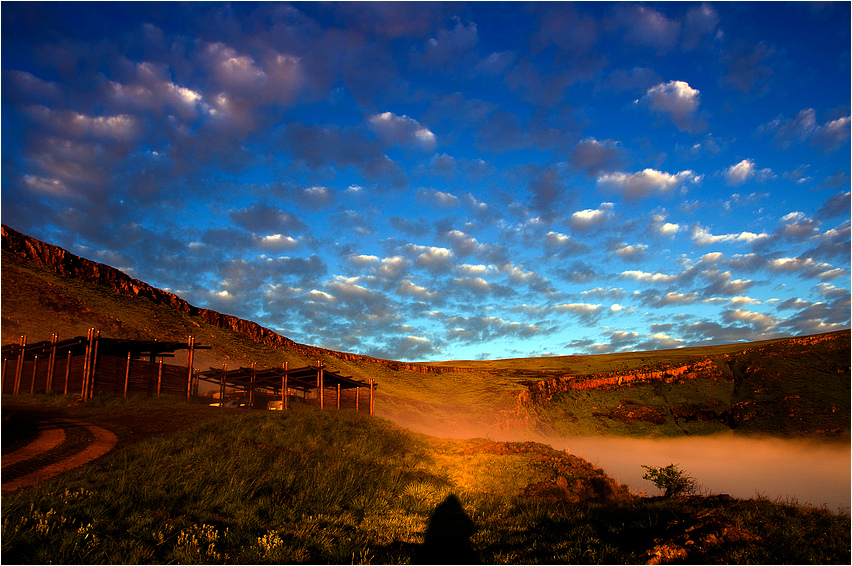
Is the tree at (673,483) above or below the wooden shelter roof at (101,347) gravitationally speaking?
below

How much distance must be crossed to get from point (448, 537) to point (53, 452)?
1075cm

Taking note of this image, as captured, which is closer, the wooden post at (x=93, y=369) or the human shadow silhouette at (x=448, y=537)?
the human shadow silhouette at (x=448, y=537)

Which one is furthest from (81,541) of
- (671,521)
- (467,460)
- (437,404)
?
(437,404)

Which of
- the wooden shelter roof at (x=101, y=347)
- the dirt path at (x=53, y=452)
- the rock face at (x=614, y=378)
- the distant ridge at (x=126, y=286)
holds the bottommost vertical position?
the rock face at (x=614, y=378)

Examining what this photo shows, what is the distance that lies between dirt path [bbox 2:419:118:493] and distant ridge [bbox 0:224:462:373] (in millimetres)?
51387

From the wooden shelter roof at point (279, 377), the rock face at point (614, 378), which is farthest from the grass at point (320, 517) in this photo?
the rock face at point (614, 378)

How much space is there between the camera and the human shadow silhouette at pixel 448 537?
8.11 m

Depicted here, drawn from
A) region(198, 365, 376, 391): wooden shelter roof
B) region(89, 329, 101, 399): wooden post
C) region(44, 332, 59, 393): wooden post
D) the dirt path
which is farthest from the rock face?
the dirt path

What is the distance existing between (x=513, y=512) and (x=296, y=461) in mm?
6713

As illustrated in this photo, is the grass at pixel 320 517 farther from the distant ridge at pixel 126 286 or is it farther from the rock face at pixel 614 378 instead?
the distant ridge at pixel 126 286

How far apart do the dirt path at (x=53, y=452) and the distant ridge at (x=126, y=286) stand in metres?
51.4

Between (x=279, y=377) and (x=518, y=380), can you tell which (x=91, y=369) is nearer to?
(x=279, y=377)

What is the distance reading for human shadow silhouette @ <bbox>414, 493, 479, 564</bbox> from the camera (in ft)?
26.6

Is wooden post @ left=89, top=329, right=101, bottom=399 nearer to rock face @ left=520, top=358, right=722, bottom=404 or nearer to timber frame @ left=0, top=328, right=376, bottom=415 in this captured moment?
timber frame @ left=0, top=328, right=376, bottom=415
